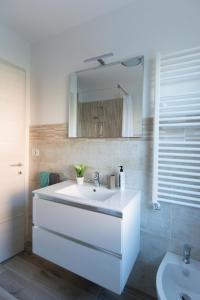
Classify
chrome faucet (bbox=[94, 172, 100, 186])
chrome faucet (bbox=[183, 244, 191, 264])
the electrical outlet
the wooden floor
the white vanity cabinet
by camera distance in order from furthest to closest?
the electrical outlet, chrome faucet (bbox=[94, 172, 100, 186]), the wooden floor, chrome faucet (bbox=[183, 244, 191, 264]), the white vanity cabinet

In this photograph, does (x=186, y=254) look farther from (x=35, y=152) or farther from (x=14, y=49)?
(x=14, y=49)

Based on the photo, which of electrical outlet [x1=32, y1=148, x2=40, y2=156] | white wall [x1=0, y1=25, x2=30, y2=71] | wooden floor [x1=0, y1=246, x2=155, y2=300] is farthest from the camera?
electrical outlet [x1=32, y1=148, x2=40, y2=156]

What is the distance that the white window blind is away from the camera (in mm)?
1290

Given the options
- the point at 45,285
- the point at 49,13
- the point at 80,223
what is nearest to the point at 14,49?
the point at 49,13

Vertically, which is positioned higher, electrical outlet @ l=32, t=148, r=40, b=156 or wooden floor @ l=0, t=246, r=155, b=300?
electrical outlet @ l=32, t=148, r=40, b=156

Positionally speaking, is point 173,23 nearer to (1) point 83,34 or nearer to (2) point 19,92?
(1) point 83,34

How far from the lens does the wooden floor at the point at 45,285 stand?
5.07ft

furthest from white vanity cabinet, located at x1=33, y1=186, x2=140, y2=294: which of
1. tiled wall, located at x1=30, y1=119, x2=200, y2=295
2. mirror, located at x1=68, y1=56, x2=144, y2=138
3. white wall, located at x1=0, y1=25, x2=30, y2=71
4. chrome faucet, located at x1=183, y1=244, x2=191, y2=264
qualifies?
white wall, located at x1=0, y1=25, x2=30, y2=71

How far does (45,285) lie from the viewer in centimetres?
166

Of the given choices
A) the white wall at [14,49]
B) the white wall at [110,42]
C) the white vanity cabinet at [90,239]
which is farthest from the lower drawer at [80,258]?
the white wall at [14,49]

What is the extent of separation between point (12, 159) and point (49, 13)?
1.56 m

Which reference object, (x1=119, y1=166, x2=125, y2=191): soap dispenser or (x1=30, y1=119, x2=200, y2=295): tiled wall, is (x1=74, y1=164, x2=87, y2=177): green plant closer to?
(x1=30, y1=119, x2=200, y2=295): tiled wall

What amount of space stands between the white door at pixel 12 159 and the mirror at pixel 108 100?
701mm

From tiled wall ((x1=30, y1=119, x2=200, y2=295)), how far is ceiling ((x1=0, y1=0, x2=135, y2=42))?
41.3 inches
